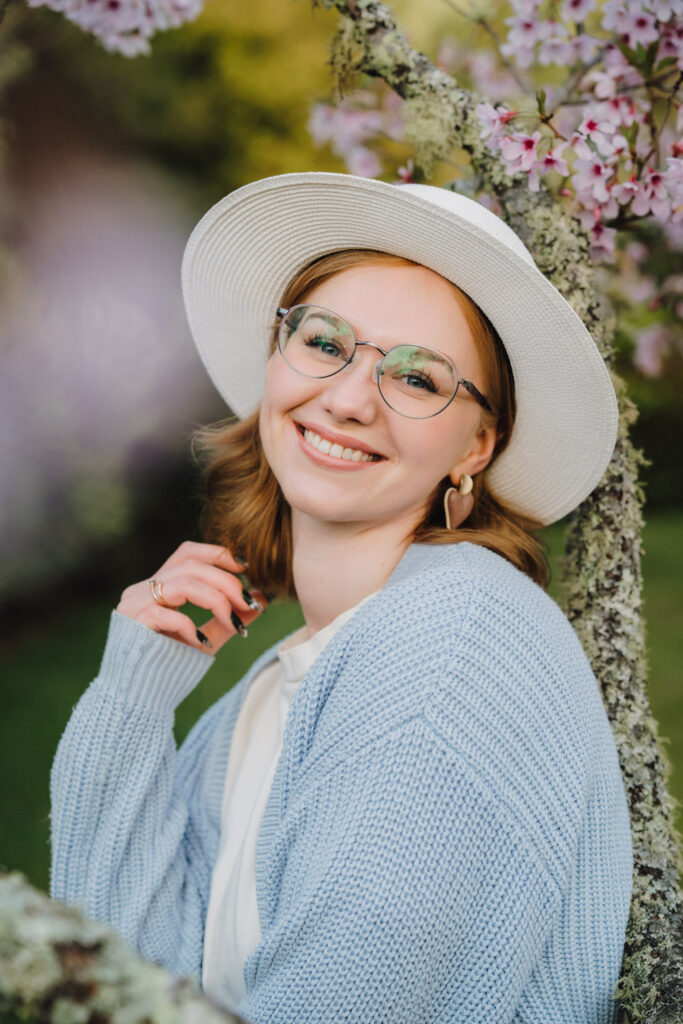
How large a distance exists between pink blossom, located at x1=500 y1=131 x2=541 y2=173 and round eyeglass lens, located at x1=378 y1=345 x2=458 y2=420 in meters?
0.49

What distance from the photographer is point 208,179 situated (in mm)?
5020

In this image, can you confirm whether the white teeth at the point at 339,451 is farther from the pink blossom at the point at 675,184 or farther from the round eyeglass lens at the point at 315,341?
the pink blossom at the point at 675,184

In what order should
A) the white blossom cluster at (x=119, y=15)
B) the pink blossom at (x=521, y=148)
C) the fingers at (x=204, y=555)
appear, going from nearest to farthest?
the pink blossom at (x=521, y=148)
the fingers at (x=204, y=555)
the white blossom cluster at (x=119, y=15)

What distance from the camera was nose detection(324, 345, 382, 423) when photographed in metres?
1.43

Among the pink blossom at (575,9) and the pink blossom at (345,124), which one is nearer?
the pink blossom at (575,9)

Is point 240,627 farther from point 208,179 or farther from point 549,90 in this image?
point 208,179

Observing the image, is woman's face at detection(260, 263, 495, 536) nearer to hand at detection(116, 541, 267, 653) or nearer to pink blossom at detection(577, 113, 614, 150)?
hand at detection(116, 541, 267, 653)

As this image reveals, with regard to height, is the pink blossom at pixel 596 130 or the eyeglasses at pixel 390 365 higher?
the pink blossom at pixel 596 130

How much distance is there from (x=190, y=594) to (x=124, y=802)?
39 cm

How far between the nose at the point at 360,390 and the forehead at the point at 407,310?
0.10 feet

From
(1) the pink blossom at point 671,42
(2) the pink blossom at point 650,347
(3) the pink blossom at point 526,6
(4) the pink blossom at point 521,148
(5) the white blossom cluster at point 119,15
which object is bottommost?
(4) the pink blossom at point 521,148

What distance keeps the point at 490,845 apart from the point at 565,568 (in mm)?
730

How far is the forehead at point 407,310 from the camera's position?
4.72 ft

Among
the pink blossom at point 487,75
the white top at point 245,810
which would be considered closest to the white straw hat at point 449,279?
the white top at point 245,810
